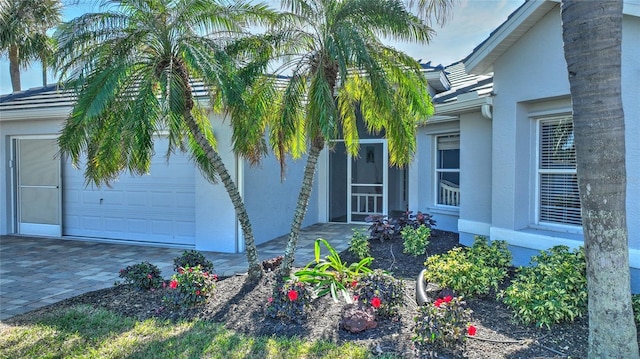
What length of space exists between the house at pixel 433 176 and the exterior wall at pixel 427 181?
30 millimetres

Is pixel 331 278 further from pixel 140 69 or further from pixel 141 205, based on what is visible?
pixel 141 205

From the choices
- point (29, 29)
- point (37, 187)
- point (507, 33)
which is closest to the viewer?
point (507, 33)

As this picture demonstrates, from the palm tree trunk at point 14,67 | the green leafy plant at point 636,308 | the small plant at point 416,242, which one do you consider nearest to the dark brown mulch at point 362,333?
the green leafy plant at point 636,308

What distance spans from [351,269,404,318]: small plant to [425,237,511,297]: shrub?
0.79m

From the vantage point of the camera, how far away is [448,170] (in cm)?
1007

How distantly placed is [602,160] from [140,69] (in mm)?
5339

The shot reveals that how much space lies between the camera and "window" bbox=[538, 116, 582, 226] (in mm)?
6340

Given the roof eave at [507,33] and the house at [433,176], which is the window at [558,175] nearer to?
the house at [433,176]

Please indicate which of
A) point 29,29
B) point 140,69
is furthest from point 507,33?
point 29,29

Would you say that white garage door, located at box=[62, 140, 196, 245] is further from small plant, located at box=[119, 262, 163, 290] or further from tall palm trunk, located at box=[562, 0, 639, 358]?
tall palm trunk, located at box=[562, 0, 639, 358]

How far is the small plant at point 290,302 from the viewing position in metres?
4.80

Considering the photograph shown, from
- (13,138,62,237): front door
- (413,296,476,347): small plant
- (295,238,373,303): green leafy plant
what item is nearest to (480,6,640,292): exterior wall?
(295,238,373,303): green leafy plant

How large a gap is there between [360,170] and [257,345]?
9328 mm

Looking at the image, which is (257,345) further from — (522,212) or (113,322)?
(522,212)
